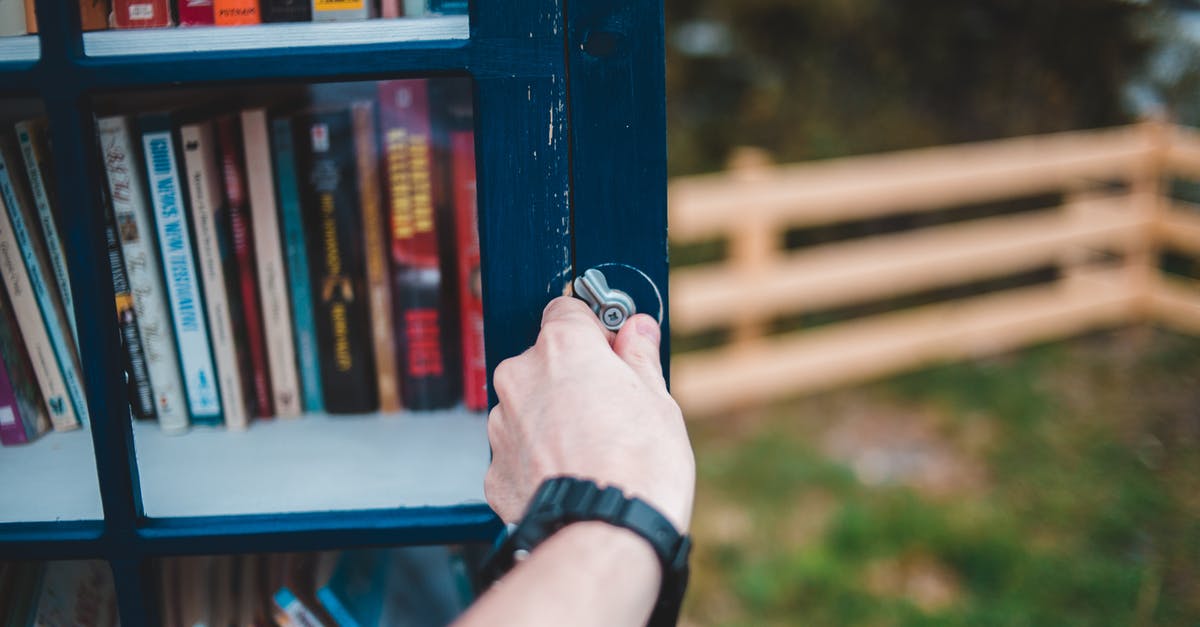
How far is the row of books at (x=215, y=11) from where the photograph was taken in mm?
961

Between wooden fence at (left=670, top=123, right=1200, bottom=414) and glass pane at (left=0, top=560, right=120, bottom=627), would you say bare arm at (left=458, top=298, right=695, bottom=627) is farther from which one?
wooden fence at (left=670, top=123, right=1200, bottom=414)

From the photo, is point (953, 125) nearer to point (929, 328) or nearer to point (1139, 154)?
point (1139, 154)

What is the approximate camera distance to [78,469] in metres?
1.10

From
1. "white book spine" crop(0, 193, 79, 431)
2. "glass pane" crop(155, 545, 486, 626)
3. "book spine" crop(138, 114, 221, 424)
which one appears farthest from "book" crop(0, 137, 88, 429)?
"glass pane" crop(155, 545, 486, 626)

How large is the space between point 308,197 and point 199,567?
474 millimetres

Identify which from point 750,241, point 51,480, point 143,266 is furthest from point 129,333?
point 750,241

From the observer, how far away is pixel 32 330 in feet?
3.67

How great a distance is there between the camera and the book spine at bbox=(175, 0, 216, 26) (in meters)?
0.98

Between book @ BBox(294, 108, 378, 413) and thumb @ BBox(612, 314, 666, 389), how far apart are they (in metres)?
0.39

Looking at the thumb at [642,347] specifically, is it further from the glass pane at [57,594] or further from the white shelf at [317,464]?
the glass pane at [57,594]

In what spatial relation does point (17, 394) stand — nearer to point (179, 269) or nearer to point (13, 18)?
point (179, 269)

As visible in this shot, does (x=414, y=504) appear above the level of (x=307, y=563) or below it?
above

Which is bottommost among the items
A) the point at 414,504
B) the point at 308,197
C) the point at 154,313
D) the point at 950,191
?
the point at 950,191

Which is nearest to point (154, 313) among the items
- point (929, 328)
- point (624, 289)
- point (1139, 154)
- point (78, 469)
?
point (78, 469)
